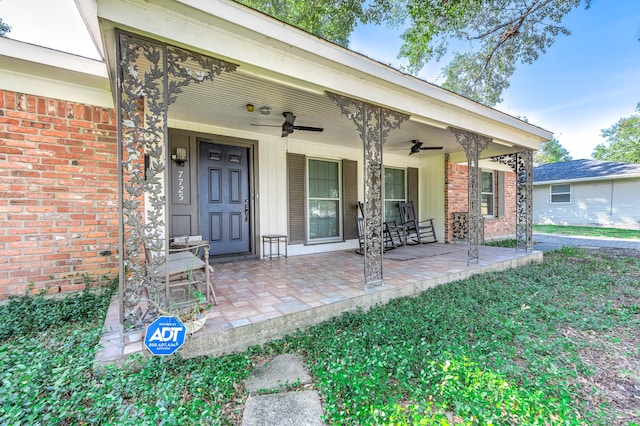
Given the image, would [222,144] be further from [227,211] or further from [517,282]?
[517,282]

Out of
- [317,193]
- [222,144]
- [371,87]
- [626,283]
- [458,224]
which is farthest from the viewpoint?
[458,224]

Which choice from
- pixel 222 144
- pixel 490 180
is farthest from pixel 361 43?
pixel 222 144

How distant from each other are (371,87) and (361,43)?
6.56 m

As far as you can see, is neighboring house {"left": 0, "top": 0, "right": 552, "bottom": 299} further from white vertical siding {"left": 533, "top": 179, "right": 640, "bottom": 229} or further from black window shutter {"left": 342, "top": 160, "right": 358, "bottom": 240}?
→ white vertical siding {"left": 533, "top": 179, "right": 640, "bottom": 229}

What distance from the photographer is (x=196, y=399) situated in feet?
4.92

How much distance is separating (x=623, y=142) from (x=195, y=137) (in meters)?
32.7

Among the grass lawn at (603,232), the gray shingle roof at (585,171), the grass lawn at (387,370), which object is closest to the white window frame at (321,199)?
the grass lawn at (387,370)

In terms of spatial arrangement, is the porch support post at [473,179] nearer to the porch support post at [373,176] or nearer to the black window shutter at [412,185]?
the porch support post at [373,176]

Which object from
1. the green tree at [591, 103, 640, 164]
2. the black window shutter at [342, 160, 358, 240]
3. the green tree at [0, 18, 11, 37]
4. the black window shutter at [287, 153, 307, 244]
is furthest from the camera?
the green tree at [591, 103, 640, 164]

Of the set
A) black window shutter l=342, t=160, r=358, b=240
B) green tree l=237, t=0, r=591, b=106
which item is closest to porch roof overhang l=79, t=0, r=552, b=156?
black window shutter l=342, t=160, r=358, b=240

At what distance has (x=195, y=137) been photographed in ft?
13.7

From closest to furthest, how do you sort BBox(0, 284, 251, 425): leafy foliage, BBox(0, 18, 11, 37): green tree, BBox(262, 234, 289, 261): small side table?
1. BBox(0, 284, 251, 425): leafy foliage
2. BBox(262, 234, 289, 261): small side table
3. BBox(0, 18, 11, 37): green tree

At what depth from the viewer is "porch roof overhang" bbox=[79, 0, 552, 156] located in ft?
6.13

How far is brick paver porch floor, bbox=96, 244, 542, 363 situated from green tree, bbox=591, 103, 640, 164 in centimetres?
2553
